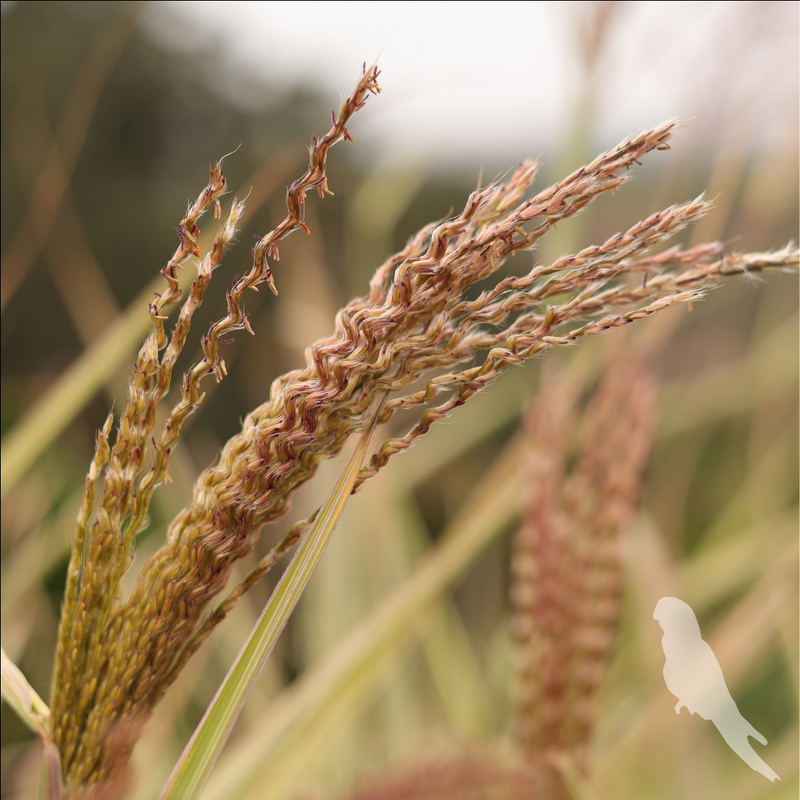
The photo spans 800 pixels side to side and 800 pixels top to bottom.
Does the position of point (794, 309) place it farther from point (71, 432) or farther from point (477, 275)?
point (71, 432)

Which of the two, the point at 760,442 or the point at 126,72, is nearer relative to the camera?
the point at 760,442

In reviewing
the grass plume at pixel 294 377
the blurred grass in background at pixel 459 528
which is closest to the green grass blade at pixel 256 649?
the grass plume at pixel 294 377

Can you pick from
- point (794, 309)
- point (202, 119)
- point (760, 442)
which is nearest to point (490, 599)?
point (760, 442)

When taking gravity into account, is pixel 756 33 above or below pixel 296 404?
above

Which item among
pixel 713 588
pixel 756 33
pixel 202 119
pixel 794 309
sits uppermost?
pixel 202 119

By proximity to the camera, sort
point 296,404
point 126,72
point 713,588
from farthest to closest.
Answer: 1. point 126,72
2. point 713,588
3. point 296,404

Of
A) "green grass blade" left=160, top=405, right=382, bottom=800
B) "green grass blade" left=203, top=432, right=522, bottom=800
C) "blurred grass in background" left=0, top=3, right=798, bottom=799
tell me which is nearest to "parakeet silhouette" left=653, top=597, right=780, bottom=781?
"blurred grass in background" left=0, top=3, right=798, bottom=799

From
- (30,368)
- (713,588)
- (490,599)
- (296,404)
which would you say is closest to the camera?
(296,404)
